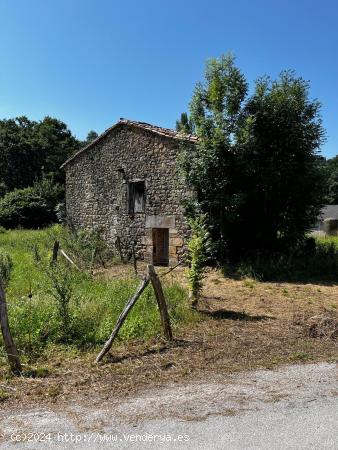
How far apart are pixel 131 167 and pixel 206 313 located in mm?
9377

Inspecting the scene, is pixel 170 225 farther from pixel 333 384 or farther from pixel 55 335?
pixel 333 384

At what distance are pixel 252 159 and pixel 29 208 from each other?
700 inches

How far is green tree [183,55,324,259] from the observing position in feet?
42.1

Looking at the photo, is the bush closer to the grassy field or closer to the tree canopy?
the tree canopy

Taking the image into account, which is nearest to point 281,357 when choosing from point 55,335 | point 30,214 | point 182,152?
point 55,335

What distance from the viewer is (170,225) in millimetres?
14625

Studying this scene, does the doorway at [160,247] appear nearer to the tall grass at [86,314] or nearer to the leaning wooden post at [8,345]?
the tall grass at [86,314]

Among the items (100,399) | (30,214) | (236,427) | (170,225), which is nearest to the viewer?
(236,427)

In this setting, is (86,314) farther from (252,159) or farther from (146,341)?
(252,159)

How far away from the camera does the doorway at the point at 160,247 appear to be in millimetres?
15539

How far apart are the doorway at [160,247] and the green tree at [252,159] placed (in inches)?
107

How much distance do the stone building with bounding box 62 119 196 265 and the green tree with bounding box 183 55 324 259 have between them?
1090 millimetres

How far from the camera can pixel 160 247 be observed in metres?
15.7

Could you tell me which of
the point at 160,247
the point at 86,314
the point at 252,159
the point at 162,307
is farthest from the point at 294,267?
the point at 86,314
